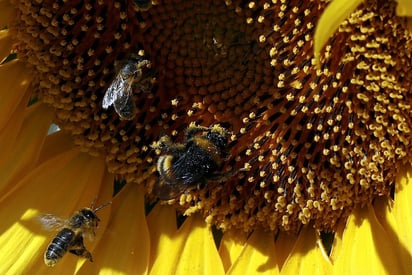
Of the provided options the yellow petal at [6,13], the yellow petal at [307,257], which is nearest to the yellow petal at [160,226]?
the yellow petal at [307,257]

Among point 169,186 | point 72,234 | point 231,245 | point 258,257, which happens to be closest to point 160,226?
point 231,245

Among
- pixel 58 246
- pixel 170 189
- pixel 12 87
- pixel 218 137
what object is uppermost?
pixel 12 87

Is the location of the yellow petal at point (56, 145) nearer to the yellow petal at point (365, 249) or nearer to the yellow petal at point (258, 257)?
the yellow petal at point (258, 257)

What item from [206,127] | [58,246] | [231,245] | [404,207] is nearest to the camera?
[58,246]

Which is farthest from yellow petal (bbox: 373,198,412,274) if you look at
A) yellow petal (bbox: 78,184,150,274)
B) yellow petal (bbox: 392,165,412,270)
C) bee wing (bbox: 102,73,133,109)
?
bee wing (bbox: 102,73,133,109)

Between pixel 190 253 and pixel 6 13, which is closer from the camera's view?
pixel 6 13

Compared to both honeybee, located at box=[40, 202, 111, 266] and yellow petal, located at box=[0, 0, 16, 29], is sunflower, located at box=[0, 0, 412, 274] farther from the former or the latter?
honeybee, located at box=[40, 202, 111, 266]

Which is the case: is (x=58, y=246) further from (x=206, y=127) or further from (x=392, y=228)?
(x=392, y=228)

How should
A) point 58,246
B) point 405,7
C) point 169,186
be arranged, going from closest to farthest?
point 405,7, point 169,186, point 58,246
